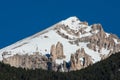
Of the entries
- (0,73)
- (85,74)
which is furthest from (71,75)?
(0,73)

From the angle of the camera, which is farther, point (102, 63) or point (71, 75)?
point (102, 63)

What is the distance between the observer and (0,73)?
438 ft

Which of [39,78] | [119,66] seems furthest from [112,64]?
[39,78]

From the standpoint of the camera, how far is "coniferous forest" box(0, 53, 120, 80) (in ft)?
433

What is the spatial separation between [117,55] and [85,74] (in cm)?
1481

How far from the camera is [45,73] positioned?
138 m

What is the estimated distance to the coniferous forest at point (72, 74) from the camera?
132125 mm

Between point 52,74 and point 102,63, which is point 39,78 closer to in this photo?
point 52,74

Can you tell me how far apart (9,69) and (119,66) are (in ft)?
54.4

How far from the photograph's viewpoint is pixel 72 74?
138m

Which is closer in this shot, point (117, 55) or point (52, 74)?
point (52, 74)

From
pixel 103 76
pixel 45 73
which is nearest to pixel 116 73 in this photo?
pixel 103 76

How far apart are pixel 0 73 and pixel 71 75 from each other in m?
10.6

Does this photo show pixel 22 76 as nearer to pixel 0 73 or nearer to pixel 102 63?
pixel 0 73
